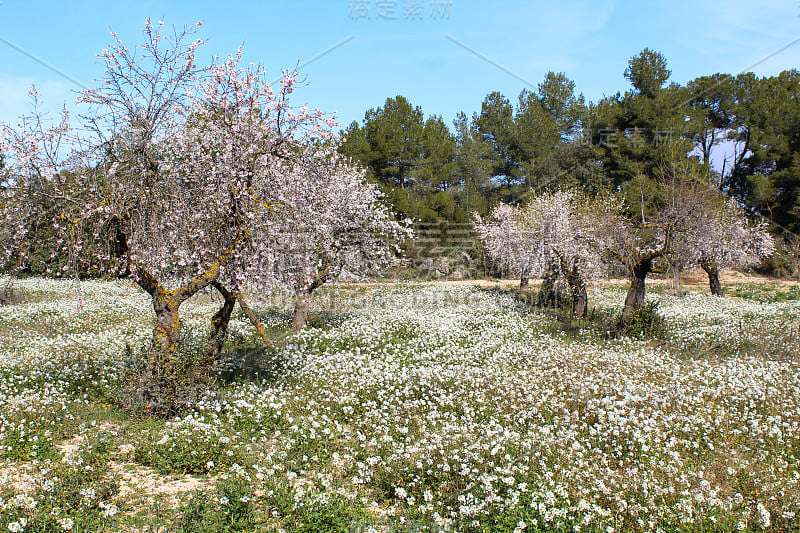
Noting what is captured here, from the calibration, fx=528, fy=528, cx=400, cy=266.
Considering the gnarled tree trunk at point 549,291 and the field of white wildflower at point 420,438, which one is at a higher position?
the gnarled tree trunk at point 549,291

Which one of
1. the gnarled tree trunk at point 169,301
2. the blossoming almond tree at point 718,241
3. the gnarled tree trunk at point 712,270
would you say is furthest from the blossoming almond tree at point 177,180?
the gnarled tree trunk at point 712,270

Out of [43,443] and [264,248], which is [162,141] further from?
[43,443]

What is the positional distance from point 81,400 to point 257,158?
5582mm

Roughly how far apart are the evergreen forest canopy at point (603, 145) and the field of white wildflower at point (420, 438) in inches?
1181

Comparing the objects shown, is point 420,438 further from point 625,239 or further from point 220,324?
point 625,239

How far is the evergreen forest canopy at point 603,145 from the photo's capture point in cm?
4494

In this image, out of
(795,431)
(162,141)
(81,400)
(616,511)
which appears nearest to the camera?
(616,511)

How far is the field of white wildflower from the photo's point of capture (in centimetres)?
609

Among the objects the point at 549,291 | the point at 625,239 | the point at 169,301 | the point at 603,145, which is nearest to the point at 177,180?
the point at 169,301

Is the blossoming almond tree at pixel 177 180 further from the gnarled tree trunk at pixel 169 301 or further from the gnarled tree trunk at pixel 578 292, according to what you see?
the gnarled tree trunk at pixel 578 292

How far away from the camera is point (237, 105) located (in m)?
9.88

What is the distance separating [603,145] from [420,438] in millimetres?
46574

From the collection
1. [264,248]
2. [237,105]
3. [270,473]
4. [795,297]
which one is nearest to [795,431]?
Result: [270,473]

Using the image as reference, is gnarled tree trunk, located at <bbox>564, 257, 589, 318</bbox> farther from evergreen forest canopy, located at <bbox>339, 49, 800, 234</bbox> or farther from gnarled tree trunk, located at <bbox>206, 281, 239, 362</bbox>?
evergreen forest canopy, located at <bbox>339, 49, 800, 234</bbox>
